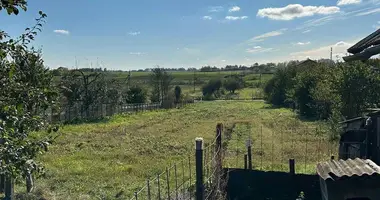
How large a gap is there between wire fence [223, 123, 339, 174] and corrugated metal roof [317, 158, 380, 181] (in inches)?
178

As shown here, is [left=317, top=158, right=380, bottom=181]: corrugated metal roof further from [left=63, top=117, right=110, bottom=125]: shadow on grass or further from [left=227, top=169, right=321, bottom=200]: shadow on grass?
[left=63, top=117, right=110, bottom=125]: shadow on grass

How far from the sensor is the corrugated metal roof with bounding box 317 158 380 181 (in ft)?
14.4

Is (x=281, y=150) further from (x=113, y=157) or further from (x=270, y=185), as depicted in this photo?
(x=113, y=157)

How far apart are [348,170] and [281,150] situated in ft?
31.6

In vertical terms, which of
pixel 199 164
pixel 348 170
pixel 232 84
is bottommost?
pixel 199 164

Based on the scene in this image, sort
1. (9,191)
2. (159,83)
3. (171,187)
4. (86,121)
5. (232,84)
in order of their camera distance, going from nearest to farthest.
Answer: (9,191)
(171,187)
(86,121)
(159,83)
(232,84)

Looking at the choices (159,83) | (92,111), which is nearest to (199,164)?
(92,111)

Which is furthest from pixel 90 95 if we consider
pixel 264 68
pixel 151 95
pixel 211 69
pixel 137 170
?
pixel 211 69

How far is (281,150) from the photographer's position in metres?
14.0

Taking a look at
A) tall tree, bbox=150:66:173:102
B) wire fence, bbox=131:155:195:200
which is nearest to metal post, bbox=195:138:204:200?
wire fence, bbox=131:155:195:200

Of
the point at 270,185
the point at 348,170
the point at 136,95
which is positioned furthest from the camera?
the point at 136,95

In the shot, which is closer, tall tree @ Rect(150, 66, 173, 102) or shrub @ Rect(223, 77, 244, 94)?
tall tree @ Rect(150, 66, 173, 102)

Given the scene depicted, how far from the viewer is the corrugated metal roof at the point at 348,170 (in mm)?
4375

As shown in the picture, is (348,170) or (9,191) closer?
(348,170)
